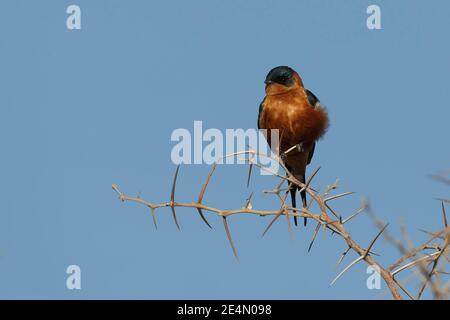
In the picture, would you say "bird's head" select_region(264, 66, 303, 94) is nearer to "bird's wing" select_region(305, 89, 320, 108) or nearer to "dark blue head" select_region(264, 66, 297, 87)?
"dark blue head" select_region(264, 66, 297, 87)

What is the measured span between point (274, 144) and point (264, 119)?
265 mm

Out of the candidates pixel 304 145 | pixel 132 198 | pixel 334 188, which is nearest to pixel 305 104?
pixel 304 145

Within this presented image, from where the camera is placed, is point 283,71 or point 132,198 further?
point 283,71

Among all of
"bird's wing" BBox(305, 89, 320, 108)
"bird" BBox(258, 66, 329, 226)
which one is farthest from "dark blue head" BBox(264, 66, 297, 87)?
"bird's wing" BBox(305, 89, 320, 108)

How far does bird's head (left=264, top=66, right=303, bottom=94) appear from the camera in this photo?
6.10m

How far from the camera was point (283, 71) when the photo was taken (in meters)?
6.14

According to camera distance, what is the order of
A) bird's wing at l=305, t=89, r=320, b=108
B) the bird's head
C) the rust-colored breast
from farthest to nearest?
the bird's head → bird's wing at l=305, t=89, r=320, b=108 → the rust-colored breast

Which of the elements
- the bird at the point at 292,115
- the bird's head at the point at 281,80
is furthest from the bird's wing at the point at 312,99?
the bird's head at the point at 281,80

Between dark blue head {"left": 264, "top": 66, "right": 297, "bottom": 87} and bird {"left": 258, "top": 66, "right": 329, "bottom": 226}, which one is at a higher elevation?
dark blue head {"left": 264, "top": 66, "right": 297, "bottom": 87}

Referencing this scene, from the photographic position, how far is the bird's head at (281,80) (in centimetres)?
610

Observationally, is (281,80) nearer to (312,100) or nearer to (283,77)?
(283,77)
